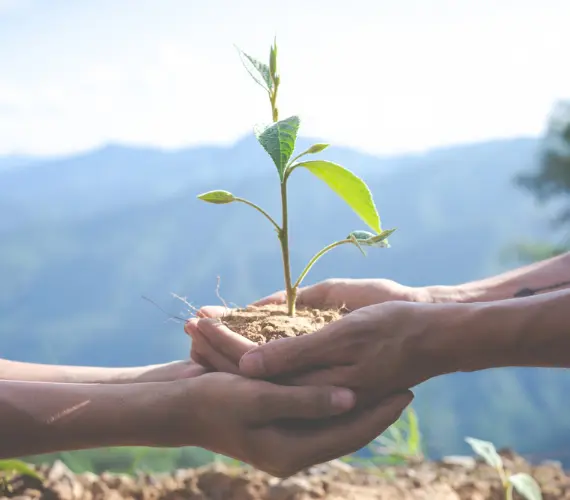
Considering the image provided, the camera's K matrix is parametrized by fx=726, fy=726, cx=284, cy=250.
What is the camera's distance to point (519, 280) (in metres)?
0.91

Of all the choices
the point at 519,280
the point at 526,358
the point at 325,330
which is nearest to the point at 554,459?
the point at 519,280

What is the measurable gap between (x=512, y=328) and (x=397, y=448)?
0.89m

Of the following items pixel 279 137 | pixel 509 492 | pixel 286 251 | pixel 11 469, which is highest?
pixel 279 137

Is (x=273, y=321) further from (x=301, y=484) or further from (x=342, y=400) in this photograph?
(x=301, y=484)

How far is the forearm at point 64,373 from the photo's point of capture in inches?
33.2

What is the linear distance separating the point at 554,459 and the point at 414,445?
0.31 metres

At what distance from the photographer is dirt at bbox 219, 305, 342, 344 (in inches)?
27.0

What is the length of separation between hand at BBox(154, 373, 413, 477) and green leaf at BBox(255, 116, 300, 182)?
0.68ft

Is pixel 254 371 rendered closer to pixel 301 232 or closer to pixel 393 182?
pixel 301 232

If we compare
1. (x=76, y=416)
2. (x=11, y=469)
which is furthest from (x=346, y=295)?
(x=11, y=469)

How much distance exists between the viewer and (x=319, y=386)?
65 centimetres

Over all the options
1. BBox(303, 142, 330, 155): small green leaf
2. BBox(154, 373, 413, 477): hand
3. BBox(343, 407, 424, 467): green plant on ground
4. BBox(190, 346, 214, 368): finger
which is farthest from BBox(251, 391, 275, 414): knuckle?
BBox(343, 407, 424, 467): green plant on ground

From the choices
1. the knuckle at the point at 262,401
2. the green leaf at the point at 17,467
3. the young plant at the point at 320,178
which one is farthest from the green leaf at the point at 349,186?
the green leaf at the point at 17,467

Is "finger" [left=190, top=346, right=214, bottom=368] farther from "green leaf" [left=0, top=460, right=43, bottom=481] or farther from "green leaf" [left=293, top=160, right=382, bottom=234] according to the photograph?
"green leaf" [left=0, top=460, right=43, bottom=481]
